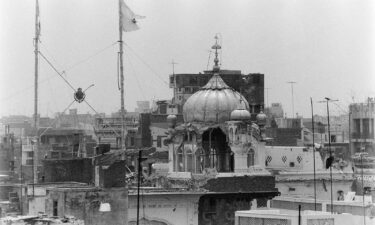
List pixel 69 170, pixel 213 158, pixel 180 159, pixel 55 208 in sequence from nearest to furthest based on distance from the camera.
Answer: pixel 55 208 < pixel 69 170 < pixel 180 159 < pixel 213 158

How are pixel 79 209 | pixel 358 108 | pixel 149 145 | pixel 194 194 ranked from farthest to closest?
pixel 358 108 < pixel 149 145 < pixel 194 194 < pixel 79 209

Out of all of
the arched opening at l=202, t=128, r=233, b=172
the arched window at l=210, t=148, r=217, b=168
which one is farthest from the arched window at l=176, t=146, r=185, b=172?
the arched window at l=210, t=148, r=217, b=168

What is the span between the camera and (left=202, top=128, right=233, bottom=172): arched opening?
53.8 meters

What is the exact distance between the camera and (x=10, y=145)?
78750mm

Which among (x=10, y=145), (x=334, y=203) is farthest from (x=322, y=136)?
(x=334, y=203)

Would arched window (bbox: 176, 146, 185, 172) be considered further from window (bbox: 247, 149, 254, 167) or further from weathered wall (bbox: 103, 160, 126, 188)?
weathered wall (bbox: 103, 160, 126, 188)

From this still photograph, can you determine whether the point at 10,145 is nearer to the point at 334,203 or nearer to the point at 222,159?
the point at 222,159

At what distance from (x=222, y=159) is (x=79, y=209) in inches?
686

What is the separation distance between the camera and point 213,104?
53156 millimetres

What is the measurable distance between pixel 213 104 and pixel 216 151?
2.43 meters

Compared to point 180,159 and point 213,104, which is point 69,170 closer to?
point 180,159

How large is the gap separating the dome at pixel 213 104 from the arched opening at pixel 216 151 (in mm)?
792

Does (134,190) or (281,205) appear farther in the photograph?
(281,205)

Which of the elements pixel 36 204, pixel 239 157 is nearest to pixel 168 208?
pixel 239 157
